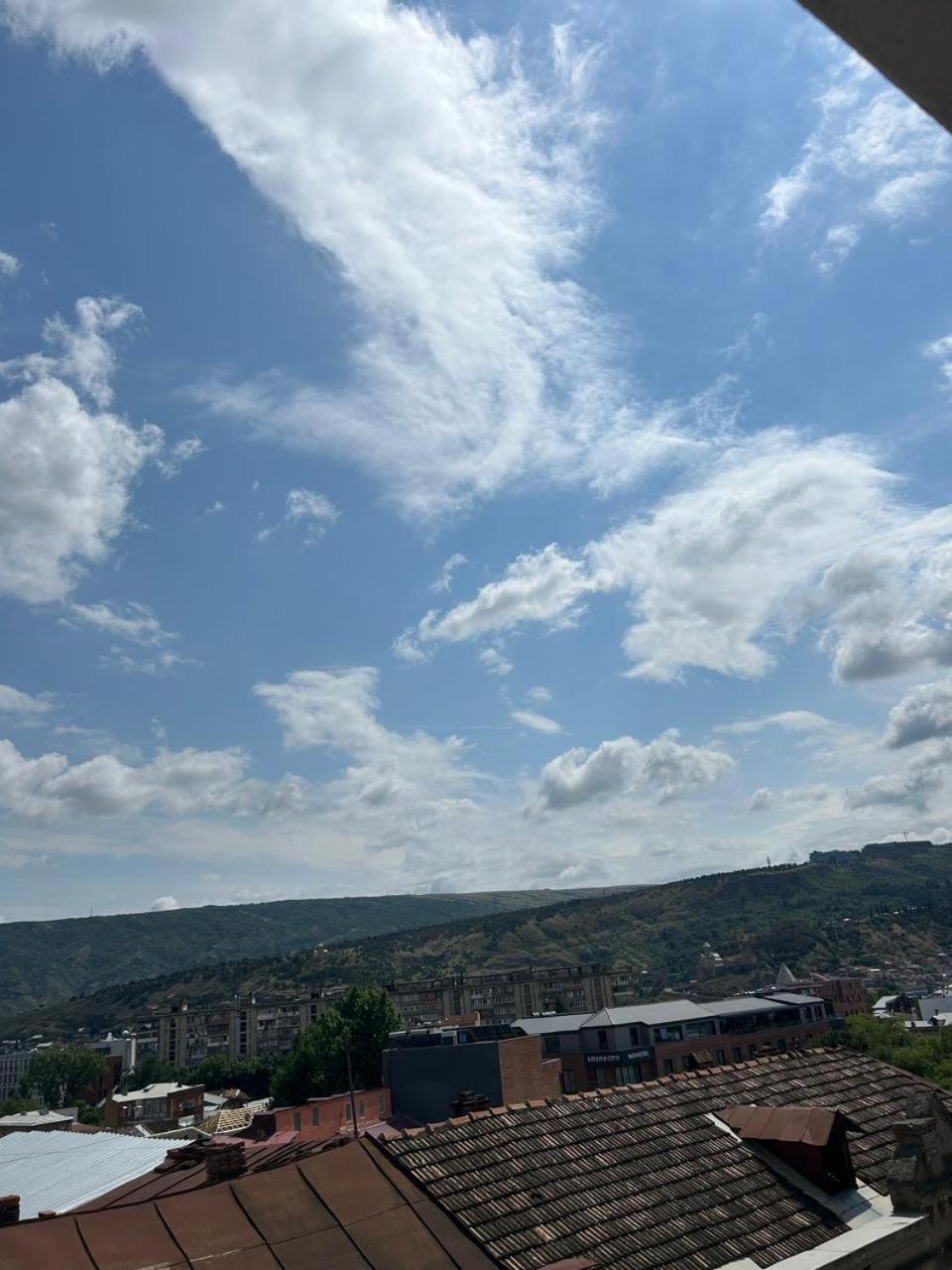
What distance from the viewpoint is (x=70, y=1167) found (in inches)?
1416

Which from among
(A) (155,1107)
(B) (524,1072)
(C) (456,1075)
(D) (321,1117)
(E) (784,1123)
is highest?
(E) (784,1123)

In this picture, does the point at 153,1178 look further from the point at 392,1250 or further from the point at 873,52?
the point at 873,52

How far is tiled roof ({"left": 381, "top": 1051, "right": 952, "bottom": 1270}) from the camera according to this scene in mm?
11695

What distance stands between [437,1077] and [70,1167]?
1962 cm

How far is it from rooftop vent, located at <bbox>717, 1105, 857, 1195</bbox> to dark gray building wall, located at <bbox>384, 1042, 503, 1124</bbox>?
3527cm

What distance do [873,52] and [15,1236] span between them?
1234cm

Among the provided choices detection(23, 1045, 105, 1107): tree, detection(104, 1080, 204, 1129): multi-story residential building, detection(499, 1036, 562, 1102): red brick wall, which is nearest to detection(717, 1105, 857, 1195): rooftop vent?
detection(499, 1036, 562, 1102): red brick wall

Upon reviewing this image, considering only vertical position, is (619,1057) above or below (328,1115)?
below

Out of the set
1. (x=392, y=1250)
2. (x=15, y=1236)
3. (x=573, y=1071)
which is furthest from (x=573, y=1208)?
(x=573, y=1071)

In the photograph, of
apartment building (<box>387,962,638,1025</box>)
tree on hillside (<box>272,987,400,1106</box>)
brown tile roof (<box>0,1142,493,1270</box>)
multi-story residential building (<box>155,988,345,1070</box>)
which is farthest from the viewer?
multi-story residential building (<box>155,988,345,1070</box>)

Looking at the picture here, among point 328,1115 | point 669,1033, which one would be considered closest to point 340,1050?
point 669,1033

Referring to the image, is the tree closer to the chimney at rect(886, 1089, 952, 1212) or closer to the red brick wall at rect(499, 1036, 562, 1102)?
the red brick wall at rect(499, 1036, 562, 1102)

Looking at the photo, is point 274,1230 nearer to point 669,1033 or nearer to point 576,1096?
point 576,1096

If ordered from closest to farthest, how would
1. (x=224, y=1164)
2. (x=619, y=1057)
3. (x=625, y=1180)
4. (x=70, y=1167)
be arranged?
(x=224, y=1164)
(x=625, y=1180)
(x=70, y=1167)
(x=619, y=1057)
